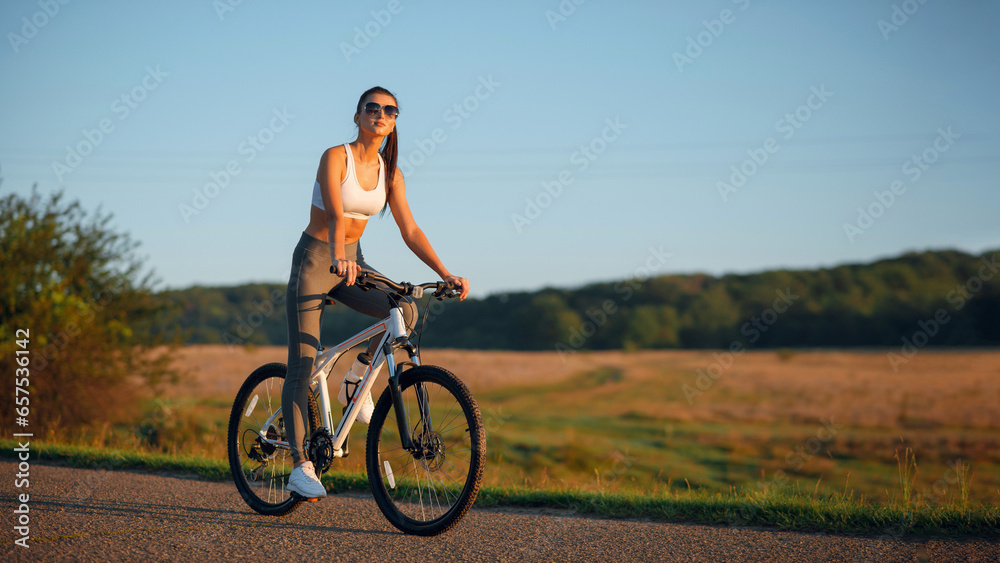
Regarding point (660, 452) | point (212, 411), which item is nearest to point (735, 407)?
point (660, 452)

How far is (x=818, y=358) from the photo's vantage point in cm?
7581

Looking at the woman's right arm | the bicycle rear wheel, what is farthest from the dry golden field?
the woman's right arm

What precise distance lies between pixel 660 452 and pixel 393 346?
46.0m

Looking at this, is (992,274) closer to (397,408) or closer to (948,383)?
(948,383)

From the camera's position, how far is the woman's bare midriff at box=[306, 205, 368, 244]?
13.6ft

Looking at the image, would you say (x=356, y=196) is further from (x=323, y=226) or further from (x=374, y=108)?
(x=374, y=108)

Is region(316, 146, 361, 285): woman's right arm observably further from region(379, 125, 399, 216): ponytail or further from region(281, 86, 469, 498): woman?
region(379, 125, 399, 216): ponytail

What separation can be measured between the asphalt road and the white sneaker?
20 centimetres

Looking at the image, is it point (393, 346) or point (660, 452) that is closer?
point (393, 346)

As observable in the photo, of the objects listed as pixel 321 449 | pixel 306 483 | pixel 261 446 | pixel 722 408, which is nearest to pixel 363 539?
pixel 306 483

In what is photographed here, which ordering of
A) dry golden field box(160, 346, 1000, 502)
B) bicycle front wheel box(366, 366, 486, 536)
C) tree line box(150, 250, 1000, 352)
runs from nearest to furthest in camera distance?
bicycle front wheel box(366, 366, 486, 536) < dry golden field box(160, 346, 1000, 502) < tree line box(150, 250, 1000, 352)

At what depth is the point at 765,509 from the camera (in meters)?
4.22

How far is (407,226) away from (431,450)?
55.2 inches

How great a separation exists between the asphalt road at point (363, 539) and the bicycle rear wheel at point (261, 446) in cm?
A: 14
